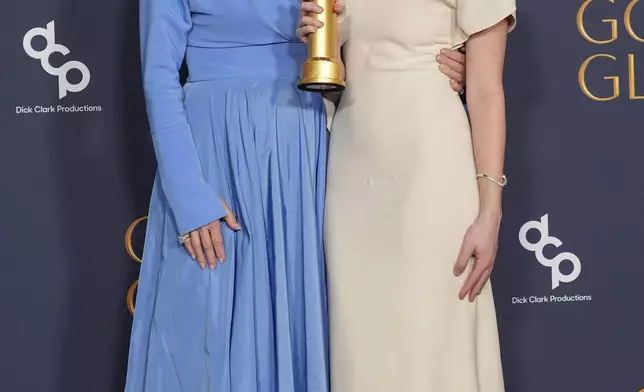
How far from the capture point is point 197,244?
1.43 meters

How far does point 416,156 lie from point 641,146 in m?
0.87

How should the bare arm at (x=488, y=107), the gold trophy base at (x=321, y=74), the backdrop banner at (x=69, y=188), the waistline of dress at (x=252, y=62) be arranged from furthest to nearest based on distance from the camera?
the backdrop banner at (x=69, y=188) < the waistline of dress at (x=252, y=62) < the bare arm at (x=488, y=107) < the gold trophy base at (x=321, y=74)

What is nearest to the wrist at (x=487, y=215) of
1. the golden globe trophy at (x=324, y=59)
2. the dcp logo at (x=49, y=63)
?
the golden globe trophy at (x=324, y=59)

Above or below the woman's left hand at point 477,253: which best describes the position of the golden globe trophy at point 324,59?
above

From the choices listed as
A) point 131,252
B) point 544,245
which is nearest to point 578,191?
point 544,245

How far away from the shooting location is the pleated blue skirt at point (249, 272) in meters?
1.42

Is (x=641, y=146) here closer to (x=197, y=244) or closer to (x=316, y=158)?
(x=316, y=158)

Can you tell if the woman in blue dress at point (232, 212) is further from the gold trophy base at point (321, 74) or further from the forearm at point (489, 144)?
the gold trophy base at point (321, 74)

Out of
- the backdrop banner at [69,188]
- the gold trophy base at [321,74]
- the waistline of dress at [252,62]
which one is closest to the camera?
the gold trophy base at [321,74]

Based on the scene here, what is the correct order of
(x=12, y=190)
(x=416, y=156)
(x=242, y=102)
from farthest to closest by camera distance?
(x=12, y=190) < (x=242, y=102) < (x=416, y=156)

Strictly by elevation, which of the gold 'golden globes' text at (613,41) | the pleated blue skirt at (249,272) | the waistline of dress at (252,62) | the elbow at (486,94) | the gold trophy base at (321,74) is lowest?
the pleated blue skirt at (249,272)

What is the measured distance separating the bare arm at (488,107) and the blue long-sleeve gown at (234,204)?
26cm

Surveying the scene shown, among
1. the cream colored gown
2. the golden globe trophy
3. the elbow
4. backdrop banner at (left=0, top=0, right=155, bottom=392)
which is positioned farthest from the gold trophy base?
backdrop banner at (left=0, top=0, right=155, bottom=392)

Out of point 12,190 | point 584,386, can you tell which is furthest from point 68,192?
point 584,386
